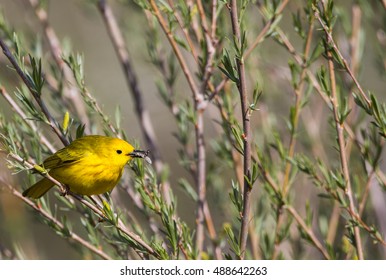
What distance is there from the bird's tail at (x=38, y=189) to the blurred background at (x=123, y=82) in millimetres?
55

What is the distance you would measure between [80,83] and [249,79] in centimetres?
134

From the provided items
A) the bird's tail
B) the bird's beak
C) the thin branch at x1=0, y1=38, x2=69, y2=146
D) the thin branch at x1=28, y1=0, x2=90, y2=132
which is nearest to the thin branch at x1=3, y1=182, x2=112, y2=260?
the bird's tail

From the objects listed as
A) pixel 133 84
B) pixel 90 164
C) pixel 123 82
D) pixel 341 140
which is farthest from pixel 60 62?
pixel 123 82

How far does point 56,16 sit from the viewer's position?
7973mm

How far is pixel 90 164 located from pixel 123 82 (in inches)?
216

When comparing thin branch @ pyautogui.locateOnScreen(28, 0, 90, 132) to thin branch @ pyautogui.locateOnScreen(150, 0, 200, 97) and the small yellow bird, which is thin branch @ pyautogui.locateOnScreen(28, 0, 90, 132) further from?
thin branch @ pyautogui.locateOnScreen(150, 0, 200, 97)

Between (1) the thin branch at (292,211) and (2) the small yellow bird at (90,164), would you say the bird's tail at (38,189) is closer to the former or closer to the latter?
(2) the small yellow bird at (90,164)

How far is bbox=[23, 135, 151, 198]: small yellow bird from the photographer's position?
7.36 ft

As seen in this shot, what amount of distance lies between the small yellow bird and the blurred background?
0.13 metres

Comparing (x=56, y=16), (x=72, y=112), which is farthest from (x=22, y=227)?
(x=56, y=16)

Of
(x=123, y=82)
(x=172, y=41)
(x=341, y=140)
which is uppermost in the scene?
(x=123, y=82)

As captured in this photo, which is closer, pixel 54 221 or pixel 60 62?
pixel 54 221

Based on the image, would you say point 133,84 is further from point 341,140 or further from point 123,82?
point 123,82

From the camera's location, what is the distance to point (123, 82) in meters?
7.79
